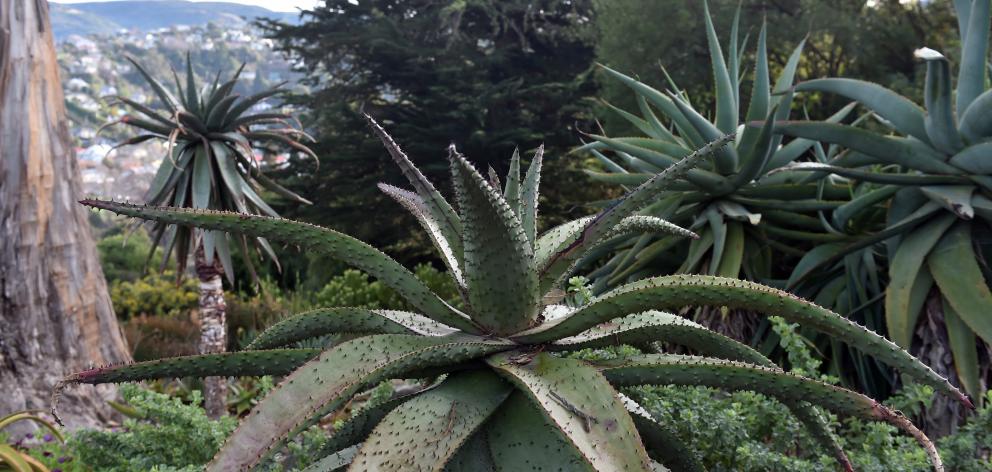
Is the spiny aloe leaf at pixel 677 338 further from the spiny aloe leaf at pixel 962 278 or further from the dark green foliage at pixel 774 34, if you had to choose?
the dark green foliage at pixel 774 34

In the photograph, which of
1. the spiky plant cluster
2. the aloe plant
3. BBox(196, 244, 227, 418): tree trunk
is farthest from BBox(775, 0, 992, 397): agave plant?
BBox(196, 244, 227, 418): tree trunk

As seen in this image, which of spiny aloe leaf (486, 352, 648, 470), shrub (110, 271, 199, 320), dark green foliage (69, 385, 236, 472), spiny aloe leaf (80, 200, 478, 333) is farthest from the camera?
shrub (110, 271, 199, 320)

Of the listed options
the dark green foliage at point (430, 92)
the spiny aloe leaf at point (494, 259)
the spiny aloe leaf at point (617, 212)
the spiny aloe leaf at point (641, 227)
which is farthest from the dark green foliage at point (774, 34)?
the spiny aloe leaf at point (494, 259)

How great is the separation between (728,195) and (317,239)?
316 cm

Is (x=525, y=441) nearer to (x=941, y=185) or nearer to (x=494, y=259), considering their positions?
(x=494, y=259)

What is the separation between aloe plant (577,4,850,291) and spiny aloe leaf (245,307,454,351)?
262cm

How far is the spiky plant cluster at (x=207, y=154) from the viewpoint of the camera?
6.45m

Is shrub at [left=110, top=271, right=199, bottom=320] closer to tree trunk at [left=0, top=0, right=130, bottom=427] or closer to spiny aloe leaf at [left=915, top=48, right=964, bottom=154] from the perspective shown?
tree trunk at [left=0, top=0, right=130, bottom=427]

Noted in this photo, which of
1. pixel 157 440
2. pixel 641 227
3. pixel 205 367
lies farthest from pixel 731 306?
pixel 157 440

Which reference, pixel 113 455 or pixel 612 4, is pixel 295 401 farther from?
pixel 612 4

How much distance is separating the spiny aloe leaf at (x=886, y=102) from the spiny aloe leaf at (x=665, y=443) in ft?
7.70

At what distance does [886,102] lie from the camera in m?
3.49

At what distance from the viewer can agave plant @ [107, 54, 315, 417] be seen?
253 inches

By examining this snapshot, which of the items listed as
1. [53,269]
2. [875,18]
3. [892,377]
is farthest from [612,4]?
[892,377]
